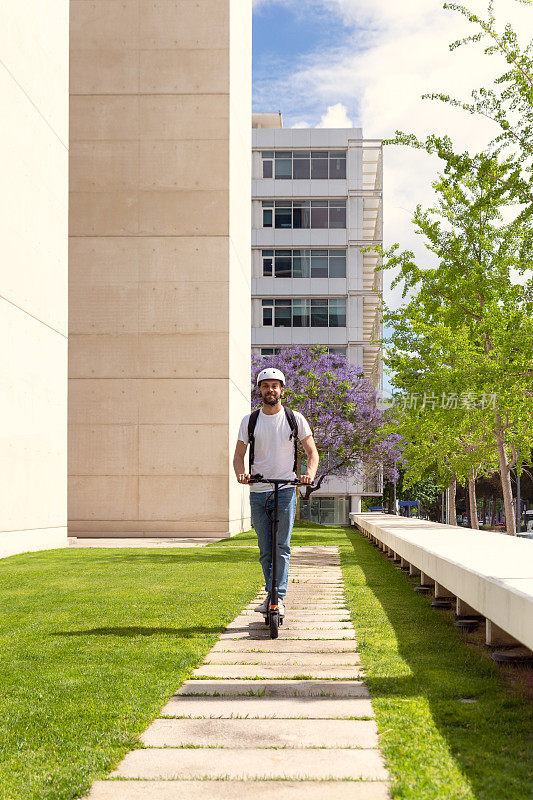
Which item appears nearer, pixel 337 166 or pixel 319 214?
pixel 319 214

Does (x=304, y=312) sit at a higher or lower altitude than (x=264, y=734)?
higher

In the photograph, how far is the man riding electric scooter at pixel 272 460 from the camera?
739 centimetres

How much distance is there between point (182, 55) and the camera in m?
27.4

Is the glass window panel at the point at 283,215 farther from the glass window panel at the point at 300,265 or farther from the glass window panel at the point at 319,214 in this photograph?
the glass window panel at the point at 300,265

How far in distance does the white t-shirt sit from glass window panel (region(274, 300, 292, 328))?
183ft

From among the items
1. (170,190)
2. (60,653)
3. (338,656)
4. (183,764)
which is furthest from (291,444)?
(170,190)

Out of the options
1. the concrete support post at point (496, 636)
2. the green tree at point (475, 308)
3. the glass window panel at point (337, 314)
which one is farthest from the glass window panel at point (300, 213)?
the concrete support post at point (496, 636)

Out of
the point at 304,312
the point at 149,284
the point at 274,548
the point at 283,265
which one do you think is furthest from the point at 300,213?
the point at 274,548

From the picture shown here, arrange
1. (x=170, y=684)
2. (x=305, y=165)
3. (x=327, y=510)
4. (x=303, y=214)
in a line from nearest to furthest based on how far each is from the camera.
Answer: (x=170, y=684)
(x=303, y=214)
(x=305, y=165)
(x=327, y=510)

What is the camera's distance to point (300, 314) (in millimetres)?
63281

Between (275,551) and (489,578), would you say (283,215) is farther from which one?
(489,578)

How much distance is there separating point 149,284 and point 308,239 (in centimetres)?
3828

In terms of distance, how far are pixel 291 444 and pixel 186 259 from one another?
19672 millimetres

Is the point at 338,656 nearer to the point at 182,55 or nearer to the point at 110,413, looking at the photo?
the point at 110,413
